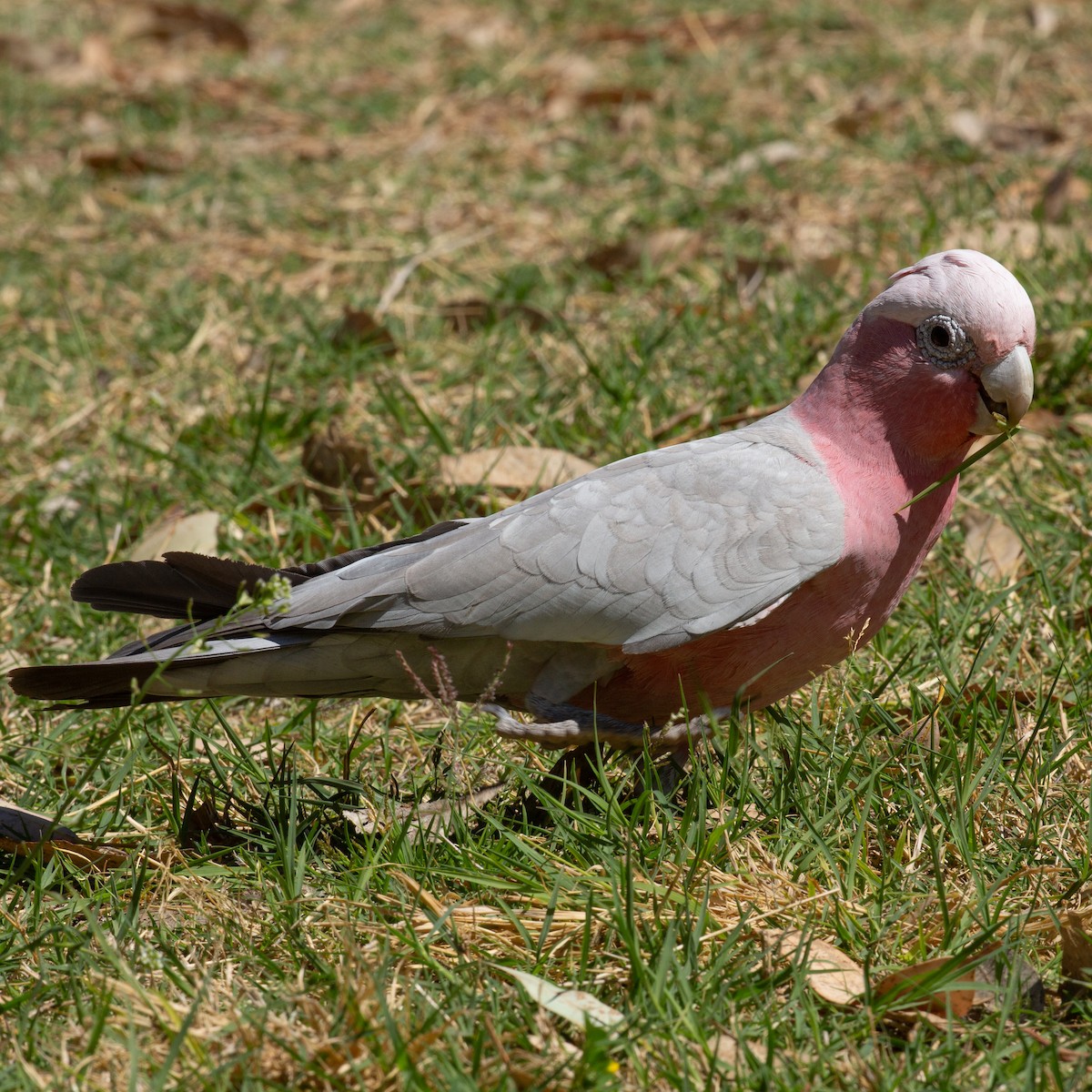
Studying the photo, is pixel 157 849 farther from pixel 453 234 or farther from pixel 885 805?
pixel 453 234

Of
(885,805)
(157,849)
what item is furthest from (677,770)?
(157,849)

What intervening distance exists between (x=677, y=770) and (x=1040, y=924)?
741mm

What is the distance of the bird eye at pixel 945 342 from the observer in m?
2.50

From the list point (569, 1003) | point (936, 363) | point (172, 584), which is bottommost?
point (569, 1003)

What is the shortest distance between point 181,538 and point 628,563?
1.63m

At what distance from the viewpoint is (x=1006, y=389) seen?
249 cm

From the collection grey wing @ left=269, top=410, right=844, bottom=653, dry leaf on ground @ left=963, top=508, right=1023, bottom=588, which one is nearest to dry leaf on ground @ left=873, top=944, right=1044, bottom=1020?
Result: grey wing @ left=269, top=410, right=844, bottom=653

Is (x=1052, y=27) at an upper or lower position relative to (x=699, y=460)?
lower

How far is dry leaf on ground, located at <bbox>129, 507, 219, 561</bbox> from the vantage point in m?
3.61

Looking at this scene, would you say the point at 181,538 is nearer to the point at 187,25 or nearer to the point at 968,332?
the point at 968,332

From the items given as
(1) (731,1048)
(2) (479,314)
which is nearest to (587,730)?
(1) (731,1048)

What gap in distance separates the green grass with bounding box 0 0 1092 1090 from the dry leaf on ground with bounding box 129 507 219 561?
89 millimetres

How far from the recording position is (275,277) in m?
5.22

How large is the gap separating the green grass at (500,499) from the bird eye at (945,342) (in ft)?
2.19
